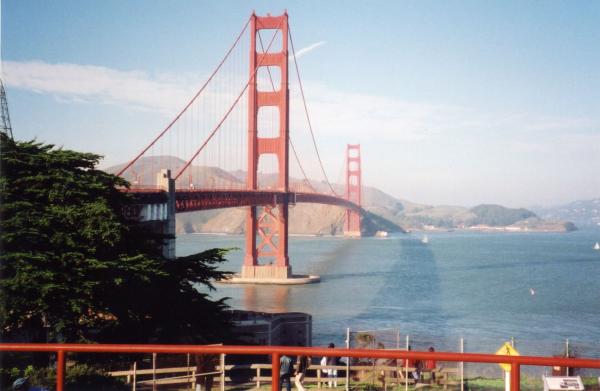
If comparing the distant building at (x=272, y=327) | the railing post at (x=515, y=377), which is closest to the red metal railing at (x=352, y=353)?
the railing post at (x=515, y=377)

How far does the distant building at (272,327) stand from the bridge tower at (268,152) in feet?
101

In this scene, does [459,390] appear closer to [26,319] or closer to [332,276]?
[26,319]

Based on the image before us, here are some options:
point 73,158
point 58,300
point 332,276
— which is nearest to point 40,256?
point 58,300

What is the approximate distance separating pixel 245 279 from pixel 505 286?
24024 millimetres

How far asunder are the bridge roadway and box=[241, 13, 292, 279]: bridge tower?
1.32 m

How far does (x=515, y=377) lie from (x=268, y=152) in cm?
5848

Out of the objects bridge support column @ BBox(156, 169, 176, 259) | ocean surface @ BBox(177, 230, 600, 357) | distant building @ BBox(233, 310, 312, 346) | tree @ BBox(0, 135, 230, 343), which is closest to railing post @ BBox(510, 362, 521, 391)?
tree @ BBox(0, 135, 230, 343)

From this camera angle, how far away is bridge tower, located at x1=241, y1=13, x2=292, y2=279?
186ft

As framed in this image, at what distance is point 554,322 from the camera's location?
3962cm

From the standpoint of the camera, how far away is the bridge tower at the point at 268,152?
56688 millimetres

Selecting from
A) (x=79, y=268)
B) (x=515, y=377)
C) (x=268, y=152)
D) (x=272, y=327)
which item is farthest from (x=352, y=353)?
(x=268, y=152)

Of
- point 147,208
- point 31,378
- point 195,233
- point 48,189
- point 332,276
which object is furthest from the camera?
point 195,233

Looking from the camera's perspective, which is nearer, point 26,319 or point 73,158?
point 26,319

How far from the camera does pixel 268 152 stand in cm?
6212
